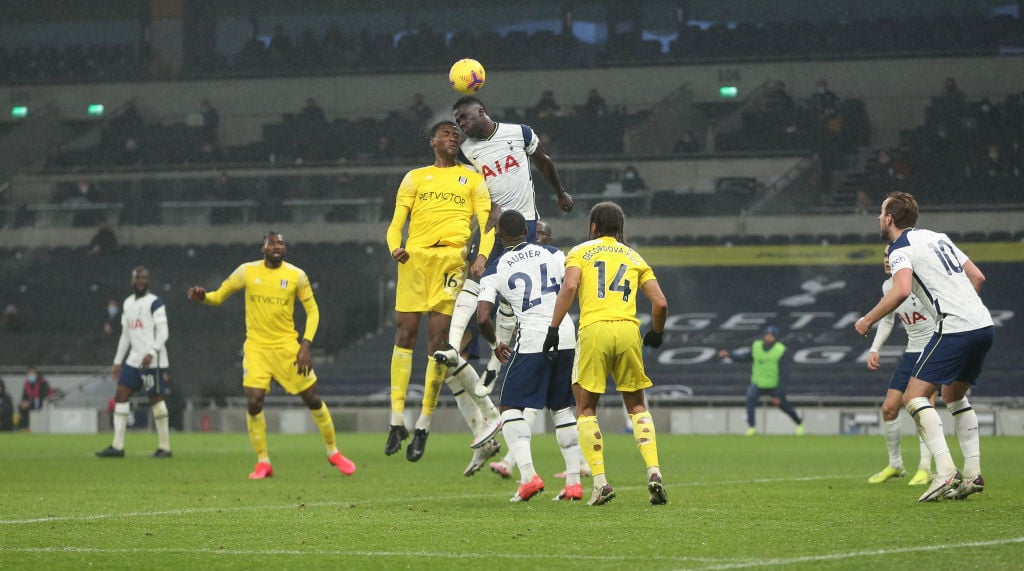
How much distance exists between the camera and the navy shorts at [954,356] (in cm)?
920

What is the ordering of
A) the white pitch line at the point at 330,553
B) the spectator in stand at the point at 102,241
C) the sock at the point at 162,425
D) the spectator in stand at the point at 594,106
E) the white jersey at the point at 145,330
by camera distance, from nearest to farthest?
1. the white pitch line at the point at 330,553
2. the sock at the point at 162,425
3. the white jersey at the point at 145,330
4. the spectator in stand at the point at 102,241
5. the spectator in stand at the point at 594,106

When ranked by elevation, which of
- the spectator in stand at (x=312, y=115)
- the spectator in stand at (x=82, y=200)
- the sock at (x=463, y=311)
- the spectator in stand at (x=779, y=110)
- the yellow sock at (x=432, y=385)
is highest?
the spectator in stand at (x=312, y=115)

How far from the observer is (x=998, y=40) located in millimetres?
36594

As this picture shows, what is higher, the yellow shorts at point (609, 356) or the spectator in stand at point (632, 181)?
the spectator in stand at point (632, 181)

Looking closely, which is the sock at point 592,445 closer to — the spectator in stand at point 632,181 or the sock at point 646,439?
the sock at point 646,439

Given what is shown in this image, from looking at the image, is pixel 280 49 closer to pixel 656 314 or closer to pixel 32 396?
pixel 32 396

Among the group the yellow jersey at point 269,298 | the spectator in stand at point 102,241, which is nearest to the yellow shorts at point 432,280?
the yellow jersey at point 269,298

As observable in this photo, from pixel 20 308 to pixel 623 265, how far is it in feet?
91.6

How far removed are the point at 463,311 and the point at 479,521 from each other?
127 inches

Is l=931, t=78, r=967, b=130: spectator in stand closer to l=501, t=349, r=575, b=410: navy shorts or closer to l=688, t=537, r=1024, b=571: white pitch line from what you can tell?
l=501, t=349, r=575, b=410: navy shorts

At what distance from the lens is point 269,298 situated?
13734 mm

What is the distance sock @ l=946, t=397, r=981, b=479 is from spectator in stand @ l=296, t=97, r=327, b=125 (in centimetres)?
3004

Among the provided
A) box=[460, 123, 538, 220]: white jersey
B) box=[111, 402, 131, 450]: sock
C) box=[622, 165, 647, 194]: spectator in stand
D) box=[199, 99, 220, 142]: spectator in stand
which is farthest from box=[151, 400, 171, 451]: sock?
box=[199, 99, 220, 142]: spectator in stand

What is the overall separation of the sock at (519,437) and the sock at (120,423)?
9.27 m
